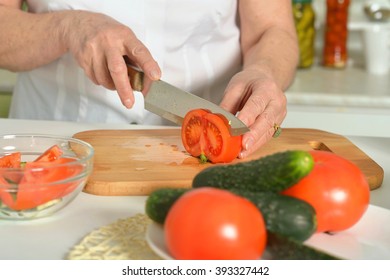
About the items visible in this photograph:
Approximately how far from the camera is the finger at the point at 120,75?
1.23 m

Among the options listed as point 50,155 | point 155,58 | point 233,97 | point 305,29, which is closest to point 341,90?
point 305,29

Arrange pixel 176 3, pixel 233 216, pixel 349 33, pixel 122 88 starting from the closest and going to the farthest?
pixel 233 216
pixel 122 88
pixel 176 3
pixel 349 33

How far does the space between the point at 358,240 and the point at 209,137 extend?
Answer: 1.38ft

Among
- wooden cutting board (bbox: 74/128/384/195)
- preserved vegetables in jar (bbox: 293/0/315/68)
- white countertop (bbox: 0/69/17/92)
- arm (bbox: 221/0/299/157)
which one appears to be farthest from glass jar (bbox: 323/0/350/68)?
wooden cutting board (bbox: 74/128/384/195)

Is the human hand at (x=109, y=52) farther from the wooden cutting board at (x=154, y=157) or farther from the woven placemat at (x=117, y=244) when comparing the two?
the woven placemat at (x=117, y=244)

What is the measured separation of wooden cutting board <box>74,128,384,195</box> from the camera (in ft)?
3.46

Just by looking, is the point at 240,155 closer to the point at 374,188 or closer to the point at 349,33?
the point at 374,188

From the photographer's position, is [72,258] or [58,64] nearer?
[72,258]

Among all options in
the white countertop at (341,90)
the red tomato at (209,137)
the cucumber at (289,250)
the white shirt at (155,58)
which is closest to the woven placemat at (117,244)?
the cucumber at (289,250)

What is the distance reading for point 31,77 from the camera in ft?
5.62

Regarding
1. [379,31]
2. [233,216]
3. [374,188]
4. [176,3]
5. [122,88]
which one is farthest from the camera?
[379,31]

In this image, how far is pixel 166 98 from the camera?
4.17 ft

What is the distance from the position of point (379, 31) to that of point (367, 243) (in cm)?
174

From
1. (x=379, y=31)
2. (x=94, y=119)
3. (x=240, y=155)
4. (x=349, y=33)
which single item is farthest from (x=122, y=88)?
(x=349, y=33)
